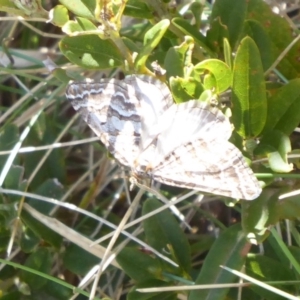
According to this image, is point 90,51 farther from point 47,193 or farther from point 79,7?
point 47,193

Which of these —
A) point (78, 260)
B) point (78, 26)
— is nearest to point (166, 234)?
point (78, 260)

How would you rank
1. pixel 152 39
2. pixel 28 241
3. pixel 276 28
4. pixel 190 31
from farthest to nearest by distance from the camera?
pixel 28 241 < pixel 276 28 < pixel 190 31 < pixel 152 39

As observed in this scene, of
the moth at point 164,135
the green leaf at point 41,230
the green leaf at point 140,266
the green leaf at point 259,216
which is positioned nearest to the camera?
the moth at point 164,135

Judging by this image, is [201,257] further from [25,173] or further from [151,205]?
[25,173]

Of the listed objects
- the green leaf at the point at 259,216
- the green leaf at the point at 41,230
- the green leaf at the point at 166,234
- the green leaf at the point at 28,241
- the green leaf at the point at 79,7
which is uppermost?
the green leaf at the point at 79,7

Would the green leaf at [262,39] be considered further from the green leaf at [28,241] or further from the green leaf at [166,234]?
the green leaf at [28,241]

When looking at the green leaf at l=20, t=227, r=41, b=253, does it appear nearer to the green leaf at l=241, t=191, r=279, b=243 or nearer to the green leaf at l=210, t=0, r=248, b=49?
the green leaf at l=241, t=191, r=279, b=243

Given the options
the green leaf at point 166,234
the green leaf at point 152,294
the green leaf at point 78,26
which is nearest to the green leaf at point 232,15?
the green leaf at point 78,26
